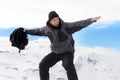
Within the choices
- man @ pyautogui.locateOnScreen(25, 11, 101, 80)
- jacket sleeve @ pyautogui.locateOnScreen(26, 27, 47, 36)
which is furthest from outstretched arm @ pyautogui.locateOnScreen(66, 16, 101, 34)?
jacket sleeve @ pyautogui.locateOnScreen(26, 27, 47, 36)

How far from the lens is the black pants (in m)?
11.6

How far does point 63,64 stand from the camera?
11797 millimetres

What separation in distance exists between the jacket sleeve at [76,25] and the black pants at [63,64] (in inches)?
27.5

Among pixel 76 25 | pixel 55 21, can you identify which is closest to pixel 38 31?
pixel 55 21

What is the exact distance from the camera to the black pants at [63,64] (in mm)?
11648

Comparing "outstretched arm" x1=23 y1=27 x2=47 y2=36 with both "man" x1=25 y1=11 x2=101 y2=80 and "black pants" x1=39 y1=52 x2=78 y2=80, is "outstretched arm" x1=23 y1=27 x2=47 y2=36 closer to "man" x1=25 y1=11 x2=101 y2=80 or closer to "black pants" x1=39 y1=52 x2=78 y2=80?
"man" x1=25 y1=11 x2=101 y2=80

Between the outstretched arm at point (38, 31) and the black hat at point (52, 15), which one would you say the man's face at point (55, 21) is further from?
the outstretched arm at point (38, 31)

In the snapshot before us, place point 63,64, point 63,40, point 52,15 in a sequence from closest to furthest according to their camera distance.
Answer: point 52,15 < point 63,40 < point 63,64

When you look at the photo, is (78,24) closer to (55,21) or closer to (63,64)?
(55,21)

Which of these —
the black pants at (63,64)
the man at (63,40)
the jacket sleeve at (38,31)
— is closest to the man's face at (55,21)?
the man at (63,40)

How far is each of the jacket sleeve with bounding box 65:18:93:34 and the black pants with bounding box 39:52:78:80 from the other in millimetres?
698

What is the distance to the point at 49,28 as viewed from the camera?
11711mm

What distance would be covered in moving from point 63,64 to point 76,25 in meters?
1.20

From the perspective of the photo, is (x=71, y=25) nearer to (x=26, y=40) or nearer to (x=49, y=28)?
(x=49, y=28)
